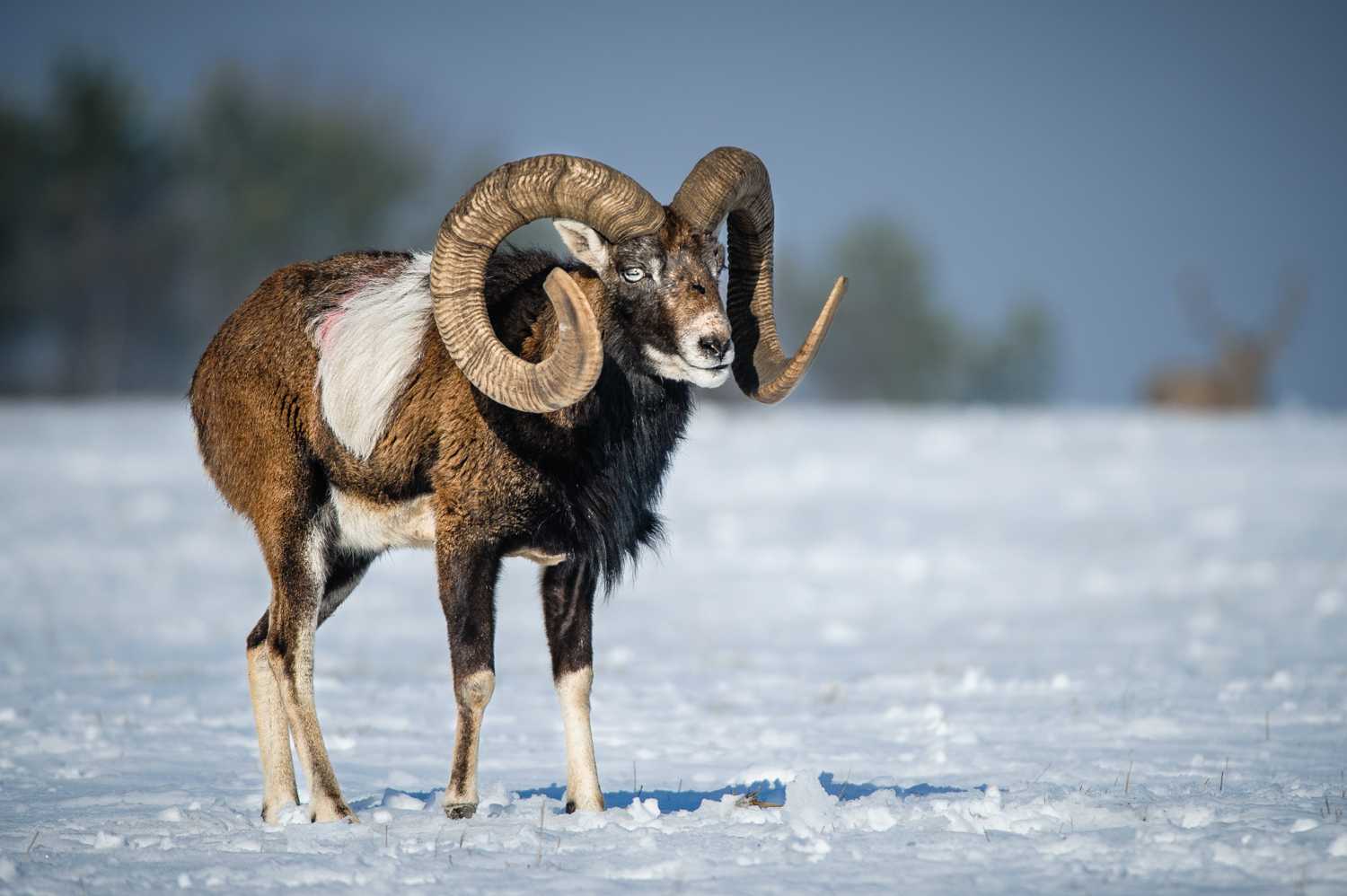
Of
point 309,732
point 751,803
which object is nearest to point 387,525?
A: point 309,732

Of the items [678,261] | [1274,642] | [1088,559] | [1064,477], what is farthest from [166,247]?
[678,261]

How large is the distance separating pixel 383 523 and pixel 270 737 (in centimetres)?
131

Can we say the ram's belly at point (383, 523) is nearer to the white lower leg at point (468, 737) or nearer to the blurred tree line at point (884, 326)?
the white lower leg at point (468, 737)

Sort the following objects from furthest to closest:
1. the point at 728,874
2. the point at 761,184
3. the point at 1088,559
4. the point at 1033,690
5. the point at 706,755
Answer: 1. the point at 1088,559
2. the point at 1033,690
3. the point at 706,755
4. the point at 761,184
5. the point at 728,874

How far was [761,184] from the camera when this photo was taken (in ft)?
27.7

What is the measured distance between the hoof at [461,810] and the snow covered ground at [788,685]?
0.46ft

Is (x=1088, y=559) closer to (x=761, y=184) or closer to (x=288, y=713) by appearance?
(x=761, y=184)

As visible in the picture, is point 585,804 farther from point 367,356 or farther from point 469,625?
point 367,356

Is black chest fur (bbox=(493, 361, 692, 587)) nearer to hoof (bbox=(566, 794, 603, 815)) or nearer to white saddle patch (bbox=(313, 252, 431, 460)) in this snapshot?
white saddle patch (bbox=(313, 252, 431, 460))

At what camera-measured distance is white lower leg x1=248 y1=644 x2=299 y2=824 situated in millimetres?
7785

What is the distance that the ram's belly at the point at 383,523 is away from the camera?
25.9ft

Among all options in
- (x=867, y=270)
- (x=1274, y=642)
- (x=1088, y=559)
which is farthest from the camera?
(x=867, y=270)

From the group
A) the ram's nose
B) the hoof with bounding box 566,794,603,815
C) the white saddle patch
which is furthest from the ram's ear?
the hoof with bounding box 566,794,603,815

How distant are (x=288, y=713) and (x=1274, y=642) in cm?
1102
